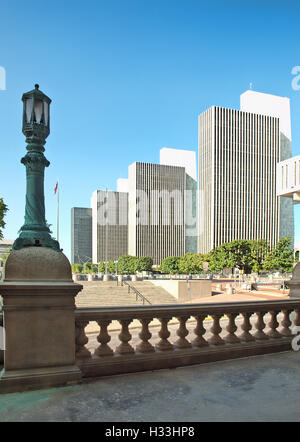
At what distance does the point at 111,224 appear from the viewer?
599 ft

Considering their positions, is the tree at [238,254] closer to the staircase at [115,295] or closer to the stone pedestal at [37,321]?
the staircase at [115,295]

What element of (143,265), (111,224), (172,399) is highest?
(111,224)

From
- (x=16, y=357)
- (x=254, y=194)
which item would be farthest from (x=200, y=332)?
(x=254, y=194)

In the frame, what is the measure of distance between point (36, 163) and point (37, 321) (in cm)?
238

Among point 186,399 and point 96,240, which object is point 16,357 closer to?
point 186,399

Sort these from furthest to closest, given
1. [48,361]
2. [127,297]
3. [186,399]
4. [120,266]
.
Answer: [120,266] < [127,297] < [48,361] < [186,399]

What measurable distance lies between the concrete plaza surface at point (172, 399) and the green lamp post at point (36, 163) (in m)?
2.00

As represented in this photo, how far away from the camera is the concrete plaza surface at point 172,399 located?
3977mm

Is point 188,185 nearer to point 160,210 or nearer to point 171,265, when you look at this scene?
point 160,210

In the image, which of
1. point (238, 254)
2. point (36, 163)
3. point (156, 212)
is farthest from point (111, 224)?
point (36, 163)

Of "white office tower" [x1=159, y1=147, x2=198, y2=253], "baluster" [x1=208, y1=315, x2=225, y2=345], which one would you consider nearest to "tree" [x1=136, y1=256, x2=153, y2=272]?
"white office tower" [x1=159, y1=147, x2=198, y2=253]

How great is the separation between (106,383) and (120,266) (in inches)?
5445

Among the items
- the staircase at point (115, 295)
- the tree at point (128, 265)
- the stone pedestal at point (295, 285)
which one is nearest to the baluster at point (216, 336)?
the stone pedestal at point (295, 285)
